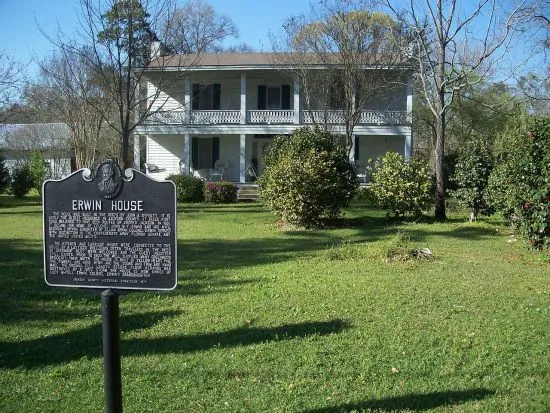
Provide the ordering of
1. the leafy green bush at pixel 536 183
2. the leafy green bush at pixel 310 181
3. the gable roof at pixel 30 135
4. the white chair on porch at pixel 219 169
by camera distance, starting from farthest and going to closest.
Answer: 1. the gable roof at pixel 30 135
2. the white chair on porch at pixel 219 169
3. the leafy green bush at pixel 310 181
4. the leafy green bush at pixel 536 183

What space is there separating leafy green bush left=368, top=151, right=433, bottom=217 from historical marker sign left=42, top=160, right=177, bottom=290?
13165mm

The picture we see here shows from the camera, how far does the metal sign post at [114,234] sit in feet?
12.2

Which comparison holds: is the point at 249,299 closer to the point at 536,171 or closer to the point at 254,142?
the point at 536,171

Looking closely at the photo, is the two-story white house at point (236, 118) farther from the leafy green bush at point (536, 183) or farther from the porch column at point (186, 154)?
the leafy green bush at point (536, 183)

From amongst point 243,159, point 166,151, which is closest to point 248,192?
point 243,159

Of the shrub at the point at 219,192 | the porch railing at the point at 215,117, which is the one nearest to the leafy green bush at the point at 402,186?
the shrub at the point at 219,192

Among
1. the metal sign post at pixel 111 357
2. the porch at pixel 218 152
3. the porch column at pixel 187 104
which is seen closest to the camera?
the metal sign post at pixel 111 357

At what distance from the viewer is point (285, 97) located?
94.8 feet

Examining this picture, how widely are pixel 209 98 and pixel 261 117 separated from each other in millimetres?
3602

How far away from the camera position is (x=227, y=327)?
20.1ft

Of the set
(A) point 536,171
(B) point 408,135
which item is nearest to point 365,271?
(A) point 536,171

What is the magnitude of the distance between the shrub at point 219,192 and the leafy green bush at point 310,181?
8.60 m

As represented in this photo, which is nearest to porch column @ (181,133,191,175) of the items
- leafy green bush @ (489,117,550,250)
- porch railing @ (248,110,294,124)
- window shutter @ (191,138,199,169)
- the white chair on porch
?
the white chair on porch

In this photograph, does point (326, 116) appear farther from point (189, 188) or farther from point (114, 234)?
point (114, 234)
